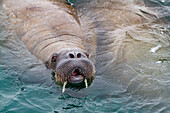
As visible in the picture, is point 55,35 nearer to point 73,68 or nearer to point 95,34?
point 95,34

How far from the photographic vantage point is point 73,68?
20.4 ft

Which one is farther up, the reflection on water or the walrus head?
the walrus head

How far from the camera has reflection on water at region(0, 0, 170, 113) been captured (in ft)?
20.2

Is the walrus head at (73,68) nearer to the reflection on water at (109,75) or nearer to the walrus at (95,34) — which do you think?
the walrus at (95,34)

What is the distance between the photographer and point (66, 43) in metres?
7.41

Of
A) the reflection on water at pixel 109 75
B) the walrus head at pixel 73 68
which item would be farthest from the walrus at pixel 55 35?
the reflection on water at pixel 109 75

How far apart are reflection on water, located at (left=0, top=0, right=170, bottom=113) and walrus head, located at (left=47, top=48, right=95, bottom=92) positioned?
291 mm

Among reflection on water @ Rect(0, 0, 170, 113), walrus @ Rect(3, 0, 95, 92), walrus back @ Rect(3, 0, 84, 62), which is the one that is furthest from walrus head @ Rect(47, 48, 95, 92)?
walrus back @ Rect(3, 0, 84, 62)

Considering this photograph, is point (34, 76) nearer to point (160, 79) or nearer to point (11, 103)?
point (11, 103)

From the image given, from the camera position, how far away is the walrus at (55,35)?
640cm

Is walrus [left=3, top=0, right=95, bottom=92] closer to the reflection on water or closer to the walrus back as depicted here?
the walrus back

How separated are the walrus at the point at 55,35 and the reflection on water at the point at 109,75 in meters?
0.29

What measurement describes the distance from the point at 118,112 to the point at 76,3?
5459 millimetres

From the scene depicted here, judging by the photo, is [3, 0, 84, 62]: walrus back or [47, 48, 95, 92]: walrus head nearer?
[47, 48, 95, 92]: walrus head
